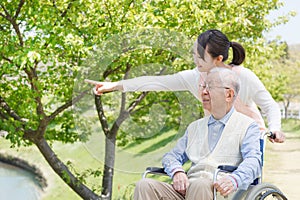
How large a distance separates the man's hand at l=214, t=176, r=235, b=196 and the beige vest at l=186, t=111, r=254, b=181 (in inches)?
5.4

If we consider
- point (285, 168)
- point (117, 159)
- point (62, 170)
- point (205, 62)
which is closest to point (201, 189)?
point (205, 62)

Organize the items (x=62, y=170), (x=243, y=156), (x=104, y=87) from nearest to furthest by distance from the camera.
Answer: (x=243, y=156), (x=104, y=87), (x=62, y=170)

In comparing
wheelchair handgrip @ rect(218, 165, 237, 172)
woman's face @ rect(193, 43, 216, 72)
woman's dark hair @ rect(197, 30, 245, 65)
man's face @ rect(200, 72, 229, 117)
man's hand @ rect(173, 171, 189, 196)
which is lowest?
man's hand @ rect(173, 171, 189, 196)

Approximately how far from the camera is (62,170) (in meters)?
6.68

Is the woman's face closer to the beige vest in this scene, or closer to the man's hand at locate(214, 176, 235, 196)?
the beige vest

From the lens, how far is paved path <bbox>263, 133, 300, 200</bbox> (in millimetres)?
9500

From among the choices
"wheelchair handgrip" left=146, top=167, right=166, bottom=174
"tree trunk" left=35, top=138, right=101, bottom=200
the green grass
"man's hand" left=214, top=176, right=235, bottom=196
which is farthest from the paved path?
"man's hand" left=214, top=176, right=235, bottom=196

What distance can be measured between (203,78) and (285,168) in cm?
1067

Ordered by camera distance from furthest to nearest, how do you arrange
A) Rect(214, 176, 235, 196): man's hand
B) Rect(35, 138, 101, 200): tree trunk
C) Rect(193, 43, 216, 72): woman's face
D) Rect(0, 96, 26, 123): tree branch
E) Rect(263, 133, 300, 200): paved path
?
Rect(263, 133, 300, 200): paved path, Rect(35, 138, 101, 200): tree trunk, Rect(0, 96, 26, 123): tree branch, Rect(193, 43, 216, 72): woman's face, Rect(214, 176, 235, 196): man's hand

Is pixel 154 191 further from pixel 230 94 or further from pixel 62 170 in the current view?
pixel 62 170

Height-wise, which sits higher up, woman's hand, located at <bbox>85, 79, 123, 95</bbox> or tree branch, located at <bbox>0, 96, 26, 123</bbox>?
tree branch, located at <bbox>0, 96, 26, 123</bbox>

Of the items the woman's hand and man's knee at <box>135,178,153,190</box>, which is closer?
man's knee at <box>135,178,153,190</box>

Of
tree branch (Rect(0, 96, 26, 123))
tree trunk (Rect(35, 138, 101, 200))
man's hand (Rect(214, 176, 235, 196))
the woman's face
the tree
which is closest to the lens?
man's hand (Rect(214, 176, 235, 196))

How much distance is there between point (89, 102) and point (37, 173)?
1540cm
